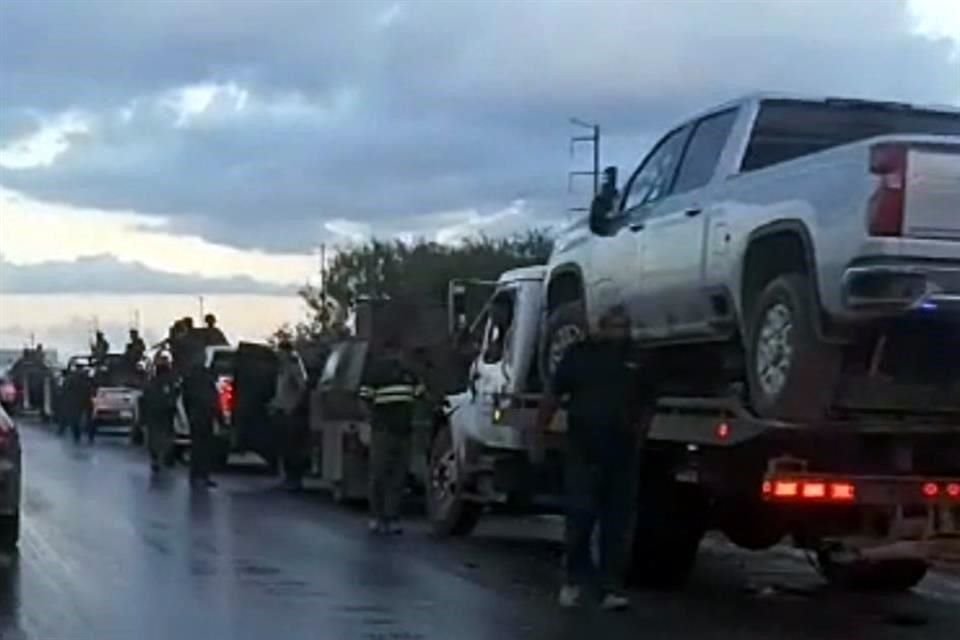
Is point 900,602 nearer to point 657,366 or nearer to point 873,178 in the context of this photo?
point 657,366

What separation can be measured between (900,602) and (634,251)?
9.44ft

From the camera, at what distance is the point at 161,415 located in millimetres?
31250

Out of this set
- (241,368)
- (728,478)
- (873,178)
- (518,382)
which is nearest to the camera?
(873,178)

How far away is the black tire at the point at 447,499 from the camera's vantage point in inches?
728

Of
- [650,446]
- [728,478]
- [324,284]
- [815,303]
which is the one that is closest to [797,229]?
[815,303]

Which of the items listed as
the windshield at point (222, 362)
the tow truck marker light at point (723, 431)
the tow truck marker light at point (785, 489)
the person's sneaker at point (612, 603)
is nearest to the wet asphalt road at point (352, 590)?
the person's sneaker at point (612, 603)

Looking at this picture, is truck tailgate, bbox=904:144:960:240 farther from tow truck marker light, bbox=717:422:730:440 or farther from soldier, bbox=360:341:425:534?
soldier, bbox=360:341:425:534

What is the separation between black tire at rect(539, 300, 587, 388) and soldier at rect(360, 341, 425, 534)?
10.1 feet

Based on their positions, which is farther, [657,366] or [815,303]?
[657,366]

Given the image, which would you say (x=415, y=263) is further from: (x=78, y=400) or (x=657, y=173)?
(x=657, y=173)

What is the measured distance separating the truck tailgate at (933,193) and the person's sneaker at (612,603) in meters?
3.39

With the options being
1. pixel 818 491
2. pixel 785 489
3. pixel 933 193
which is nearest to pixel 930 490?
pixel 818 491

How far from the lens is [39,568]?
15320 millimetres

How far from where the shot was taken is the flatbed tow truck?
39.9ft
